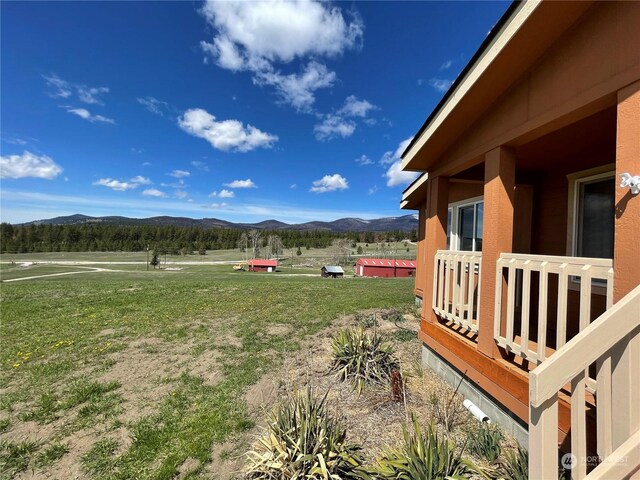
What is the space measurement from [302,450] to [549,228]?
4370 mm

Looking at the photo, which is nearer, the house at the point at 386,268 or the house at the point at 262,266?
the house at the point at 386,268

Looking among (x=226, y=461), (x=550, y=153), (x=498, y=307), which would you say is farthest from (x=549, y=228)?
(x=226, y=461)

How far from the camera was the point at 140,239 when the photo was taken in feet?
263

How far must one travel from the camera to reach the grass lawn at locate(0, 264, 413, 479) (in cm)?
275

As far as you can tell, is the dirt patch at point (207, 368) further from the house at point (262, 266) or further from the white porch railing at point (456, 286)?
the house at point (262, 266)

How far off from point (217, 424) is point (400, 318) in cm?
497

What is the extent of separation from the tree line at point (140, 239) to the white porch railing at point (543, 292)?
2433 inches

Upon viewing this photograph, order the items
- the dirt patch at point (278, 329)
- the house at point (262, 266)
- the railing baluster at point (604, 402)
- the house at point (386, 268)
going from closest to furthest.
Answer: the railing baluster at point (604, 402) → the dirt patch at point (278, 329) → the house at point (386, 268) → the house at point (262, 266)

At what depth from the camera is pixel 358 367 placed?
13.0 ft

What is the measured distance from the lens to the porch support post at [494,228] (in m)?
3.09

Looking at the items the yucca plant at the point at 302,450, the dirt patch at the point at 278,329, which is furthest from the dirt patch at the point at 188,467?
the dirt patch at the point at 278,329

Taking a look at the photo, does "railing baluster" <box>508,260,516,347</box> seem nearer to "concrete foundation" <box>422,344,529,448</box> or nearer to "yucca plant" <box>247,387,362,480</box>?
"concrete foundation" <box>422,344,529,448</box>

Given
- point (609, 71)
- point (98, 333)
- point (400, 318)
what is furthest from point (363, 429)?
point (98, 333)

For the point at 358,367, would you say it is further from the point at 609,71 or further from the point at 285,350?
the point at 609,71
